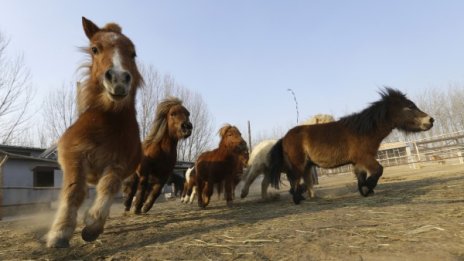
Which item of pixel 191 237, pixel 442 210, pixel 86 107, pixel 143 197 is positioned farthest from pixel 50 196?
pixel 442 210

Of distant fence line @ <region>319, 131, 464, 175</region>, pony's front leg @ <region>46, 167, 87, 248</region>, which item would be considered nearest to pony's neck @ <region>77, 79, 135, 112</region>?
pony's front leg @ <region>46, 167, 87, 248</region>

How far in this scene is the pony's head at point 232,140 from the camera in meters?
8.42

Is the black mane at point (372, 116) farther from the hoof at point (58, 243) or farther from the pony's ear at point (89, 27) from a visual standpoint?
the hoof at point (58, 243)

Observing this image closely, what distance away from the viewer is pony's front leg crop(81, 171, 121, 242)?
3186 mm

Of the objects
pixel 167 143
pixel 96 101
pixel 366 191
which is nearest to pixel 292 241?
pixel 96 101

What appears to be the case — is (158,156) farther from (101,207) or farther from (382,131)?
(382,131)

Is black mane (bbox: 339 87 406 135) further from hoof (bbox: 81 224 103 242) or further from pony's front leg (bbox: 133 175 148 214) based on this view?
hoof (bbox: 81 224 103 242)

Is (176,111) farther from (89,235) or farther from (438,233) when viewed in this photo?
(438,233)

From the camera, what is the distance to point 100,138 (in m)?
3.70

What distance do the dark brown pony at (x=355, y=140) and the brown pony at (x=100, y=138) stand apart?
4.58 metres

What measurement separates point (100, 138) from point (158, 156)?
10.2 ft

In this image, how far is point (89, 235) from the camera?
3.17 metres

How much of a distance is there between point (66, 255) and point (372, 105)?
24.3 ft

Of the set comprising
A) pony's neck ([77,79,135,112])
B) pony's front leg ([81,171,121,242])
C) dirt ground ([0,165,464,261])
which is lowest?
dirt ground ([0,165,464,261])
